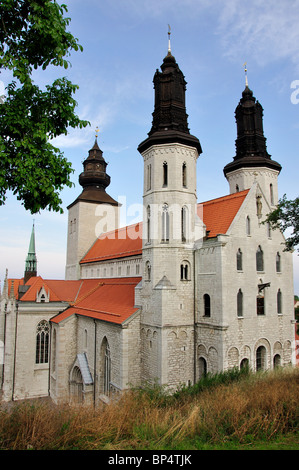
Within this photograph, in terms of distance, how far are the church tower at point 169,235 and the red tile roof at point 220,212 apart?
1.19 meters

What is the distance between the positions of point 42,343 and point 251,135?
23.6 metres

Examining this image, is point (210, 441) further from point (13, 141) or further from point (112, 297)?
point (112, 297)

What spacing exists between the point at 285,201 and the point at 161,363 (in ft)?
32.6

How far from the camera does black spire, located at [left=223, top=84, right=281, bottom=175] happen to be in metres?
24.9

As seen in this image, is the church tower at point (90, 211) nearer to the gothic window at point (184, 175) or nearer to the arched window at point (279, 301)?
the gothic window at point (184, 175)

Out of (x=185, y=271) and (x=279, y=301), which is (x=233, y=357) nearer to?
(x=185, y=271)

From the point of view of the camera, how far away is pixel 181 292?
18.4 metres

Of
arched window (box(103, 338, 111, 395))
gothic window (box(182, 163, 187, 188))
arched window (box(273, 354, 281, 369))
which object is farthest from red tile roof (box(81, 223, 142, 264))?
arched window (box(273, 354, 281, 369))

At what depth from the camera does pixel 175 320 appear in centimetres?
1777

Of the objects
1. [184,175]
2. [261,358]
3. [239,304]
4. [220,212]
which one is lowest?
[261,358]

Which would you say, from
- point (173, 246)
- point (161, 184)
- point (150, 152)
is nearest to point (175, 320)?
point (173, 246)

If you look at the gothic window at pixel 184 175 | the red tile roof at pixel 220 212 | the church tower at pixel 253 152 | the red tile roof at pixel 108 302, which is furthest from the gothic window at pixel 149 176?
the church tower at pixel 253 152

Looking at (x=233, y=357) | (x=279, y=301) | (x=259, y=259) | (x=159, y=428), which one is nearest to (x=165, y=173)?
(x=259, y=259)

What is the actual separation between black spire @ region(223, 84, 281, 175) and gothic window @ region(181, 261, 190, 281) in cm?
1091
